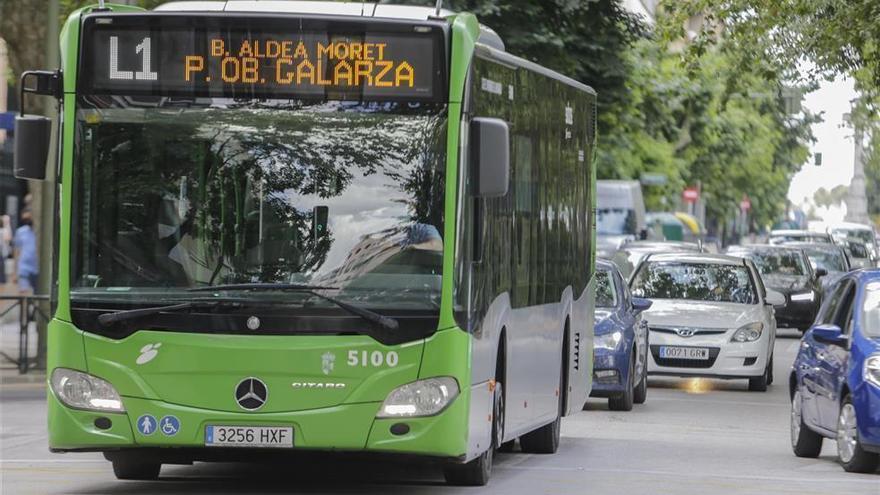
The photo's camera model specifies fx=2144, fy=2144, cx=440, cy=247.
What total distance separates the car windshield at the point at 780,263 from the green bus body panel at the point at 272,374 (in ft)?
88.6

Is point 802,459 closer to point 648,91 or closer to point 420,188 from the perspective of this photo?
point 420,188

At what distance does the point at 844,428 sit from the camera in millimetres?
14852

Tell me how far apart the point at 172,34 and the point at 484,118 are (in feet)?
5.84

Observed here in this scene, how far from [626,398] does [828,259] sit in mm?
23945

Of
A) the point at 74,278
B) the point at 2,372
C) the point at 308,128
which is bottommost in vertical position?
the point at 2,372

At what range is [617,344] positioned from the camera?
21.2m

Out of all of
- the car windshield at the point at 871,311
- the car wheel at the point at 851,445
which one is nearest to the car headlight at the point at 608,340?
the car windshield at the point at 871,311

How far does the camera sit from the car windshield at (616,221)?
5659cm

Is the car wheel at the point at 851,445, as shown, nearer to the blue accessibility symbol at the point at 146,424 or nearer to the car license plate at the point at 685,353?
the blue accessibility symbol at the point at 146,424

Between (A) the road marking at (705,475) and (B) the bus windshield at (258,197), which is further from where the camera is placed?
(A) the road marking at (705,475)

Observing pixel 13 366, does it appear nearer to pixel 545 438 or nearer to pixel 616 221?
pixel 545 438

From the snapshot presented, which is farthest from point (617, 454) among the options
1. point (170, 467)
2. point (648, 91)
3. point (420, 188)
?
point (648, 91)

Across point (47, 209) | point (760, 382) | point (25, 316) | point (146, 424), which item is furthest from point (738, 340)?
point (146, 424)

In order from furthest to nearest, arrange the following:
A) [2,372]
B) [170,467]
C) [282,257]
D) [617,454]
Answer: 1. [2,372]
2. [617,454]
3. [170,467]
4. [282,257]
